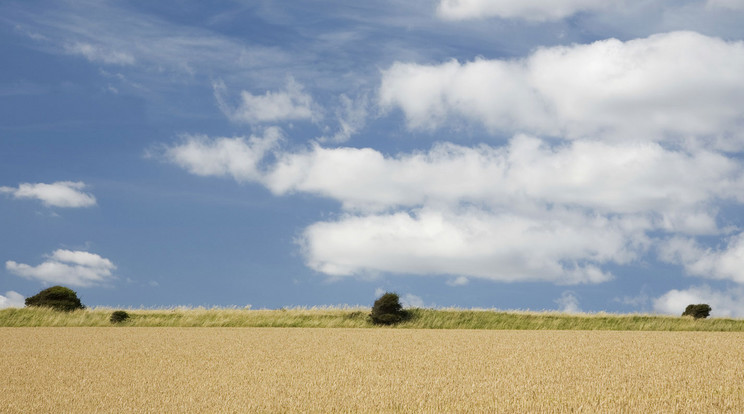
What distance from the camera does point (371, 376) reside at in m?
14.9

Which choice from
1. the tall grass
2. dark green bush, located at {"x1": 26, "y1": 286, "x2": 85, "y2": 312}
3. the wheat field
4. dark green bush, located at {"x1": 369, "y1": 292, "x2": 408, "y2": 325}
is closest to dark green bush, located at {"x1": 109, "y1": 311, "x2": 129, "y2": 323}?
the tall grass

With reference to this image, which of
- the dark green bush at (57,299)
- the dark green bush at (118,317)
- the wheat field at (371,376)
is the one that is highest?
the dark green bush at (57,299)

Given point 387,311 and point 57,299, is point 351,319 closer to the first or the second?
point 387,311

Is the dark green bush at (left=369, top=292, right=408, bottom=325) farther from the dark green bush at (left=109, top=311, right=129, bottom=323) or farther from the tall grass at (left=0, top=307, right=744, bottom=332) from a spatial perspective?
the dark green bush at (left=109, top=311, right=129, bottom=323)

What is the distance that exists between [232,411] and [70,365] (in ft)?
30.4

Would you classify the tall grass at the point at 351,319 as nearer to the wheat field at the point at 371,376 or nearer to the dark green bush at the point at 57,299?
the dark green bush at the point at 57,299

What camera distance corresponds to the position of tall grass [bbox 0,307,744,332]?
38.8 meters

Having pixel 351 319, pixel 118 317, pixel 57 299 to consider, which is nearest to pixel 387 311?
pixel 351 319

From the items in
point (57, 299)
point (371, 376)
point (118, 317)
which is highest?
point (57, 299)

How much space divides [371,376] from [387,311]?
979 inches

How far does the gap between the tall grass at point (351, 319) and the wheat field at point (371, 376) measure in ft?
47.5

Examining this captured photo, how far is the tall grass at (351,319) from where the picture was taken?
38.8 meters

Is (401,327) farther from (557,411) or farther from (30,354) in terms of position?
(557,411)

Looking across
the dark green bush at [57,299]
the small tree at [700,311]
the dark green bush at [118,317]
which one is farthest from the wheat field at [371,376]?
the small tree at [700,311]
